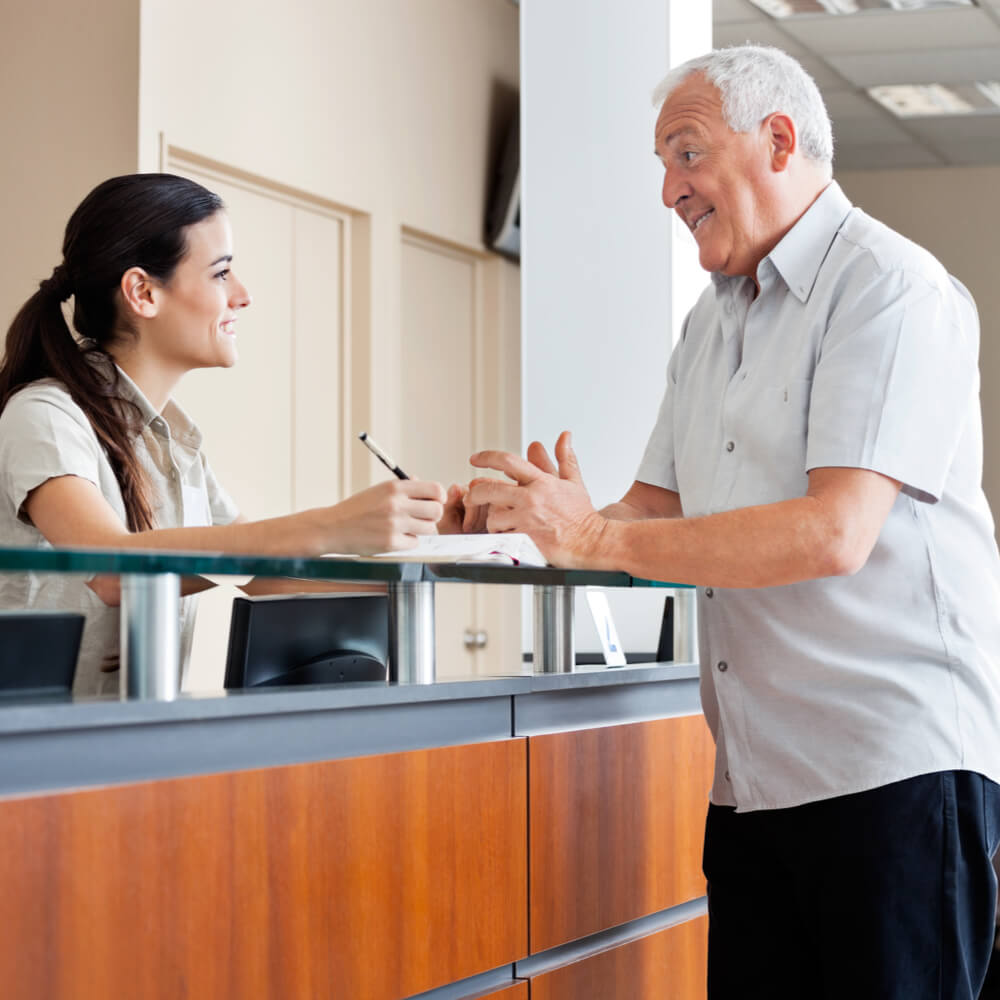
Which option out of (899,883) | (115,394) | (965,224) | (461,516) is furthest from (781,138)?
(965,224)

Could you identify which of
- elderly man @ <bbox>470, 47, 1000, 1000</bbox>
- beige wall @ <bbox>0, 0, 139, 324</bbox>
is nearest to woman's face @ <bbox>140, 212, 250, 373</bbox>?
elderly man @ <bbox>470, 47, 1000, 1000</bbox>

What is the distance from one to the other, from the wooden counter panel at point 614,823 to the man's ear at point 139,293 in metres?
0.95

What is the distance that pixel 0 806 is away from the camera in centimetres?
114

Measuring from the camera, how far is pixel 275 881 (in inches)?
54.2

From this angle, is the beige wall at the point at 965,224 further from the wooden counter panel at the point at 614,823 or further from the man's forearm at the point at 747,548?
the man's forearm at the point at 747,548

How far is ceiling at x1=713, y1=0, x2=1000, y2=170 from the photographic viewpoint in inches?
226

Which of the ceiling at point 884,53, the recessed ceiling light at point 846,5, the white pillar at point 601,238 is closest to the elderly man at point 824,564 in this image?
the white pillar at point 601,238

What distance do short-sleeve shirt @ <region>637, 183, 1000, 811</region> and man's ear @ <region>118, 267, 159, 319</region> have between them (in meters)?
0.96

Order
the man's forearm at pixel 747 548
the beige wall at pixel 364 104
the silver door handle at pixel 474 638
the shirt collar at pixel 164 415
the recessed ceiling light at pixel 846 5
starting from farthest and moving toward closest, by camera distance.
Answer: the silver door handle at pixel 474 638 → the recessed ceiling light at pixel 846 5 → the beige wall at pixel 364 104 → the shirt collar at pixel 164 415 → the man's forearm at pixel 747 548

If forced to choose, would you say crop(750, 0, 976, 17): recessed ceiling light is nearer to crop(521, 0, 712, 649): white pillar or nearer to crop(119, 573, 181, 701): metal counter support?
crop(521, 0, 712, 649): white pillar

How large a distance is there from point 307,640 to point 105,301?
83 centimetres

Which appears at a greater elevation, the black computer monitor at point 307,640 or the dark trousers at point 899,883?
the black computer monitor at point 307,640

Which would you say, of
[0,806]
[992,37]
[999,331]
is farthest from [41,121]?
[999,331]

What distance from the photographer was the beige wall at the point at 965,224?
8.09 metres
